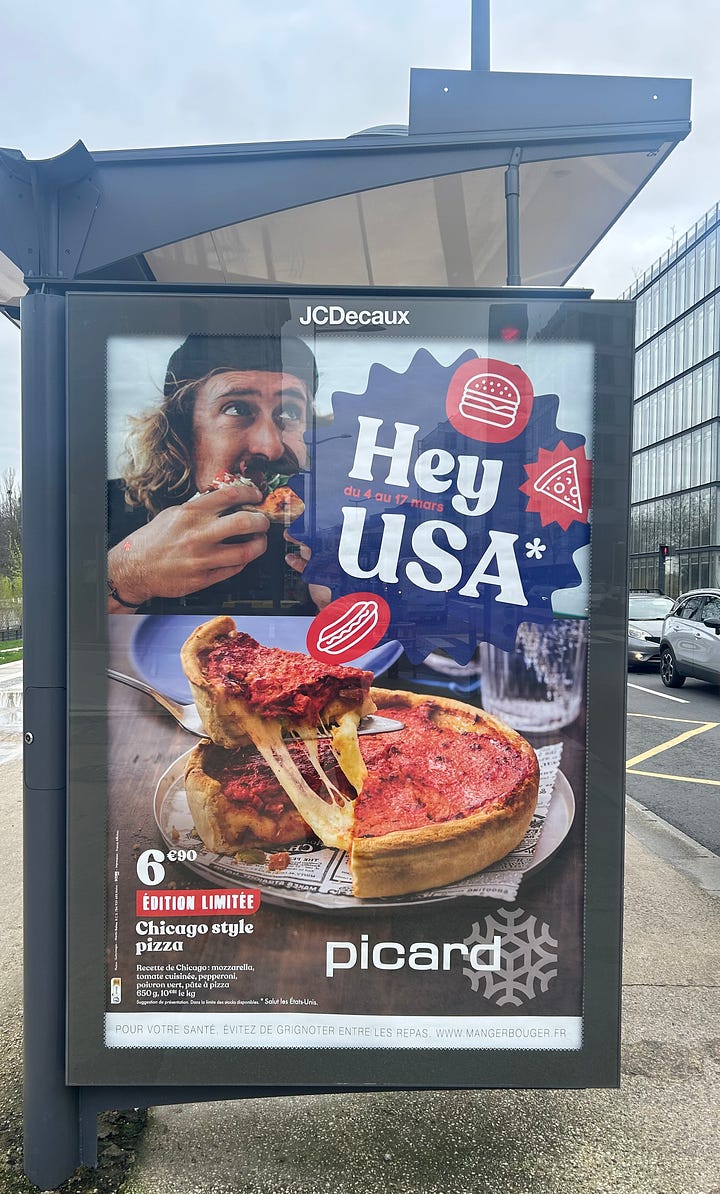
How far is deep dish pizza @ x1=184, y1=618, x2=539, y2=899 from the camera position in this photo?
2.10 metres

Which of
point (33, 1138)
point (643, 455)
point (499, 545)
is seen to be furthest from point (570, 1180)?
point (643, 455)

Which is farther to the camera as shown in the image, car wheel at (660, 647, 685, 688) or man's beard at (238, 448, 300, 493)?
car wheel at (660, 647, 685, 688)

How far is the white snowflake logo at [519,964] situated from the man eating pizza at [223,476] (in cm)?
110

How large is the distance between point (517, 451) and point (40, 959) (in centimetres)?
208

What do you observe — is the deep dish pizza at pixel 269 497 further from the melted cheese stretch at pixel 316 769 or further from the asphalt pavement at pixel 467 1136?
the asphalt pavement at pixel 467 1136

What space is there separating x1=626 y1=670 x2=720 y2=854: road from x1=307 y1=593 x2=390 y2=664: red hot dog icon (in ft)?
14.8

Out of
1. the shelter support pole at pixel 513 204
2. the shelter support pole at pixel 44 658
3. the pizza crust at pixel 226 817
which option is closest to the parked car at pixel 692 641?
the shelter support pole at pixel 513 204

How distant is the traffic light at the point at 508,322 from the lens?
209 cm

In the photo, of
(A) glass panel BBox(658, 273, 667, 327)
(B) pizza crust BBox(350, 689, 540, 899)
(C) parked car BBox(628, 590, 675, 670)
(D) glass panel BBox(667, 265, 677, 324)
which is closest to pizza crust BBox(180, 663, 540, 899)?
(B) pizza crust BBox(350, 689, 540, 899)

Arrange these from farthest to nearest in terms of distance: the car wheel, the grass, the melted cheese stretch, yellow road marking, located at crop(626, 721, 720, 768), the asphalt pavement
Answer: the grass
the car wheel
yellow road marking, located at crop(626, 721, 720, 768)
the asphalt pavement
the melted cheese stretch

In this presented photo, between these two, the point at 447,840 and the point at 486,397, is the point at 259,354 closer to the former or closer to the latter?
the point at 486,397

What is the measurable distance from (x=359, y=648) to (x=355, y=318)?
96 cm

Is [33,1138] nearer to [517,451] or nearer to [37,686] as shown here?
[37,686]

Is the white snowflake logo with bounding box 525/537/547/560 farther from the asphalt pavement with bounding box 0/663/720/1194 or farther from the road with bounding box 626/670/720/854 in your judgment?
the road with bounding box 626/670/720/854
